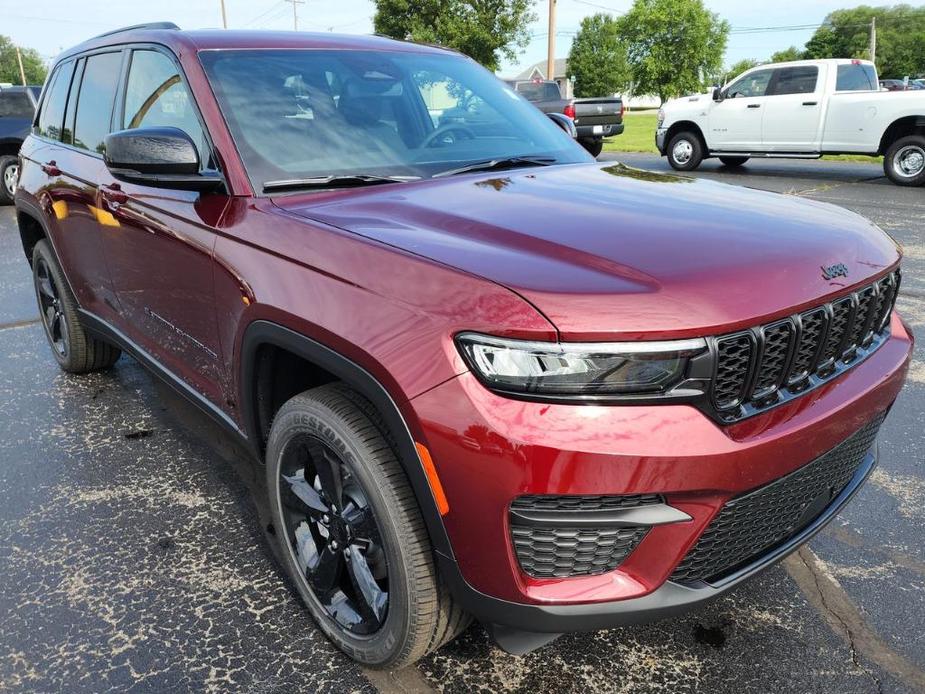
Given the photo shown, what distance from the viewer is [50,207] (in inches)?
154

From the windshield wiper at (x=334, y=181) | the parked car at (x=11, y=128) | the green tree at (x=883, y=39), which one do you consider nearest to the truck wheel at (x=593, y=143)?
the parked car at (x=11, y=128)

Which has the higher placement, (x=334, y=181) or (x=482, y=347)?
(x=334, y=181)

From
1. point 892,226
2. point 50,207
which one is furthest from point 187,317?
point 892,226

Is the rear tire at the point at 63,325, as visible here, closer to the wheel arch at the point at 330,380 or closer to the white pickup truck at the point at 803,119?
the wheel arch at the point at 330,380

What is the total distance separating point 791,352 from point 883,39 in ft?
401

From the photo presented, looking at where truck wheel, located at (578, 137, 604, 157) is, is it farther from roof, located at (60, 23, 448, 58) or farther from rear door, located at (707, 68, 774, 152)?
roof, located at (60, 23, 448, 58)

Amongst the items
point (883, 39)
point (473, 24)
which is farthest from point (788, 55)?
point (473, 24)

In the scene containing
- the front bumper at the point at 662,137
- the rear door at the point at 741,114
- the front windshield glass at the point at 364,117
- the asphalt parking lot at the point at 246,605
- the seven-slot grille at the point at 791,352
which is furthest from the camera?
the front bumper at the point at 662,137

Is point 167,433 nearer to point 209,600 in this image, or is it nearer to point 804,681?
point 209,600

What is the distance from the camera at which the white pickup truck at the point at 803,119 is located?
11562 millimetres

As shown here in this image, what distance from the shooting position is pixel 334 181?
243 centimetres

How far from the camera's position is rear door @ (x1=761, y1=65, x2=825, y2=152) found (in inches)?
488

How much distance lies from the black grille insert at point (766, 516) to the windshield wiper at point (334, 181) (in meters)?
1.49

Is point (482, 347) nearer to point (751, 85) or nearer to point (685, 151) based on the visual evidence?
point (751, 85)
